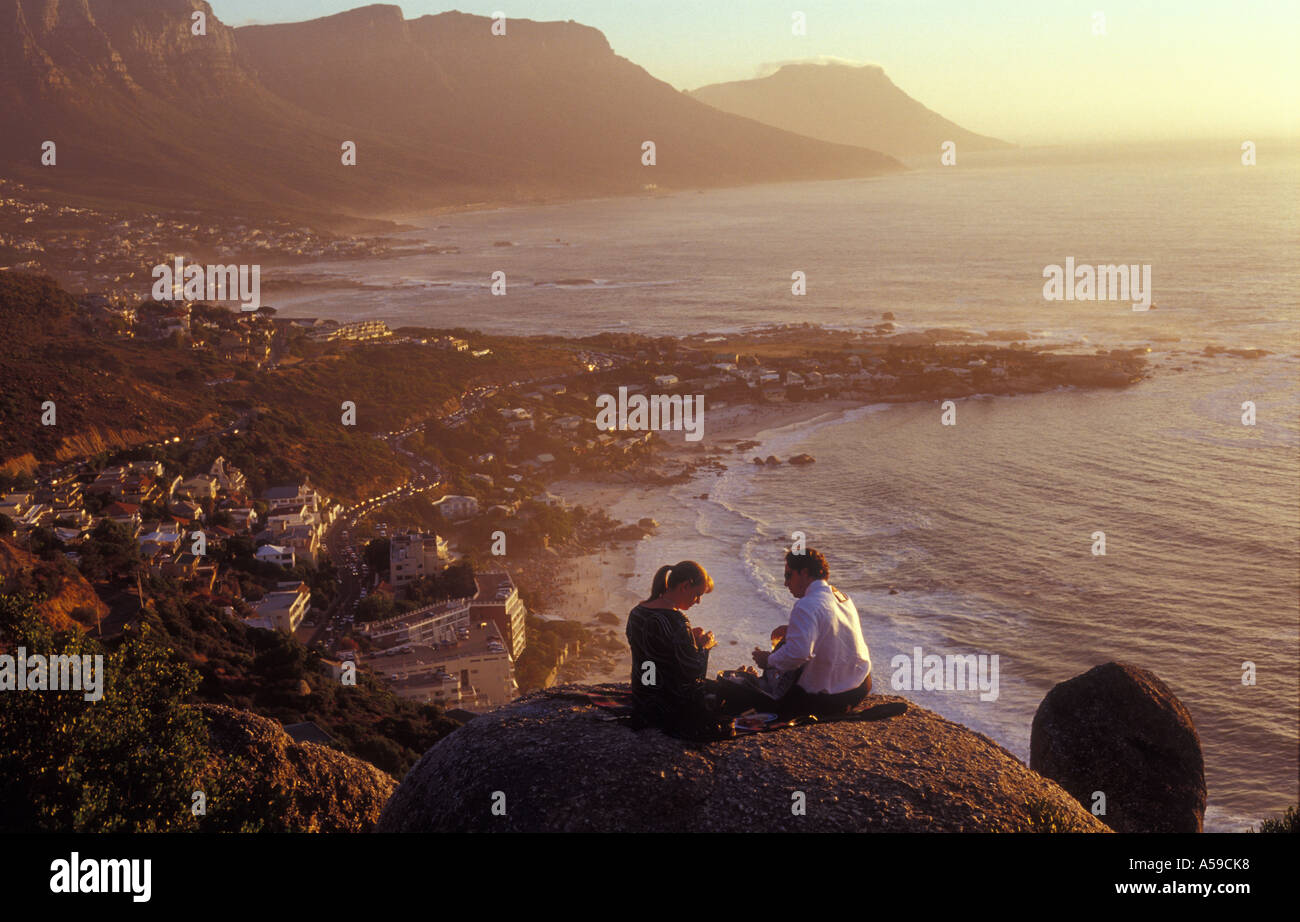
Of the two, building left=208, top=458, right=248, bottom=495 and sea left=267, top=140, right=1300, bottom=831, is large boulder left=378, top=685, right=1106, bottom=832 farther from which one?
building left=208, top=458, right=248, bottom=495

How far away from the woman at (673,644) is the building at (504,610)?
59.2 feet

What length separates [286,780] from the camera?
11.5 m

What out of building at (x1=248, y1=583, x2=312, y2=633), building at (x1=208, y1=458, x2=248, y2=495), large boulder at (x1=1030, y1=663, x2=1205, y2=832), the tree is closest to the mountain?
building at (x1=208, y1=458, x2=248, y2=495)

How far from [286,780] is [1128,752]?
31.3 feet

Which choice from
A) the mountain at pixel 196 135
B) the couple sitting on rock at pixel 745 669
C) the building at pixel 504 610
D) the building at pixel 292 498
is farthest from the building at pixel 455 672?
the mountain at pixel 196 135

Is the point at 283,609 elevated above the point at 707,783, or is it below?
below

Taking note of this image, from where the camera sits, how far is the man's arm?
7.24m

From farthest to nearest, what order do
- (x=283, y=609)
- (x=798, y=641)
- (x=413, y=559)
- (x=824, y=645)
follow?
(x=413, y=559), (x=283, y=609), (x=824, y=645), (x=798, y=641)

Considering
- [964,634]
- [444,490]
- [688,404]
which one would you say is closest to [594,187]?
[688,404]

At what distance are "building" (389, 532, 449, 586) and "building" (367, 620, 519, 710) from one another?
4.69m

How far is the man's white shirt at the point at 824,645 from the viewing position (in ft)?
23.8

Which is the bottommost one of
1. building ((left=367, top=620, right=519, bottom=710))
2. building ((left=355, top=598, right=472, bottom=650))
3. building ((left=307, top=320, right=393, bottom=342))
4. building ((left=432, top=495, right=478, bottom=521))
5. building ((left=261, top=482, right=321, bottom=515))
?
building ((left=367, top=620, right=519, bottom=710))

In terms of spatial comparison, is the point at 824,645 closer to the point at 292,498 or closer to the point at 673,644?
the point at 673,644

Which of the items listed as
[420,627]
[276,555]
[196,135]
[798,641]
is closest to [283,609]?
[420,627]
